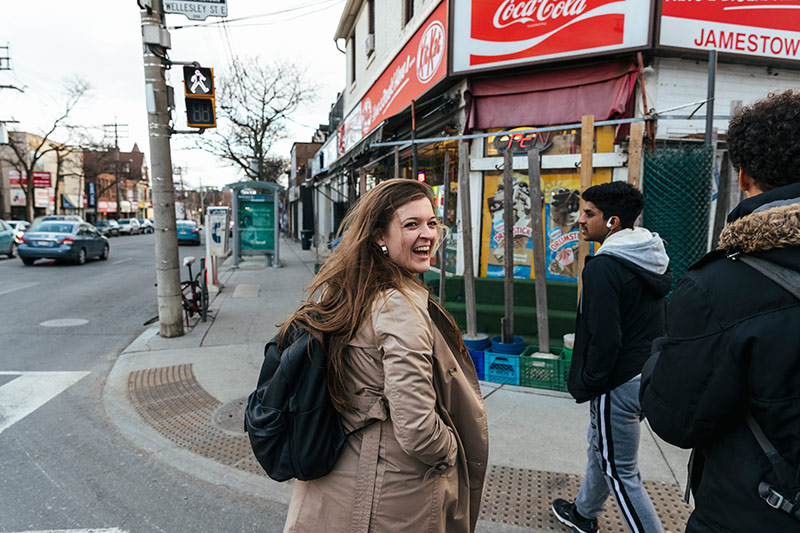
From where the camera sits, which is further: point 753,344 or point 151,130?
point 151,130

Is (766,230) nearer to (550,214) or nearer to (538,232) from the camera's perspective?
(538,232)

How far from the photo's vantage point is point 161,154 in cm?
660

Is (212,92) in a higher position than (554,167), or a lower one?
higher

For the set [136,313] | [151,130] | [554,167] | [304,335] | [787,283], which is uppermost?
[151,130]

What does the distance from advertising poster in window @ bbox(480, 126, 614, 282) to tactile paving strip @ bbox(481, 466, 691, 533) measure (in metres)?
3.57

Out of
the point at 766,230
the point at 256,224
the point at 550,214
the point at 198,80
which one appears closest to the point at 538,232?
the point at 550,214

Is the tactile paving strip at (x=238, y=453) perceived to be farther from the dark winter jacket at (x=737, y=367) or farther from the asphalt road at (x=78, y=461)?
the dark winter jacket at (x=737, y=367)

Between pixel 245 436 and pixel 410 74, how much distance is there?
6990 mm

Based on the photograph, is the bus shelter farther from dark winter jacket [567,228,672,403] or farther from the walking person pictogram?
dark winter jacket [567,228,672,403]

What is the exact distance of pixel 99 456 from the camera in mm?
3773

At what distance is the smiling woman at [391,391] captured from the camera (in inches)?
59.0

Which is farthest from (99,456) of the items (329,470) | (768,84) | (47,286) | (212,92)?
(47,286)

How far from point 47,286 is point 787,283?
1422 cm

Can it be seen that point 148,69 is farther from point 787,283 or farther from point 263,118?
point 263,118
